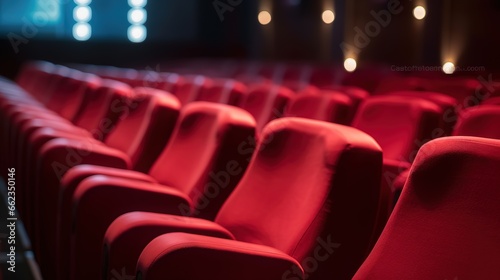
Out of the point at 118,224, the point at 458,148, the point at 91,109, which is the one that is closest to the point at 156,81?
the point at 91,109

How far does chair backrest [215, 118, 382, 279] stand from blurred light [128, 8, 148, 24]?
5.53 meters

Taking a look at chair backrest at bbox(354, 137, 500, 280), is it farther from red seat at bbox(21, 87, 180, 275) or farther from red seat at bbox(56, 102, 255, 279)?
red seat at bbox(21, 87, 180, 275)

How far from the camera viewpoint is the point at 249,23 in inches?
264

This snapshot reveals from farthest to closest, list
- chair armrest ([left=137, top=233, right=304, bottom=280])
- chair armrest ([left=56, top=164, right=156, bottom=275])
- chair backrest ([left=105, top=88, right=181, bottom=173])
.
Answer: chair backrest ([left=105, top=88, right=181, bottom=173]), chair armrest ([left=56, top=164, right=156, bottom=275]), chair armrest ([left=137, top=233, right=304, bottom=280])

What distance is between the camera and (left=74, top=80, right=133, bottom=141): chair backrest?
2160mm

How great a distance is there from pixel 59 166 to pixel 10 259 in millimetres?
226

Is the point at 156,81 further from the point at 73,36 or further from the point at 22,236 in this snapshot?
the point at 73,36

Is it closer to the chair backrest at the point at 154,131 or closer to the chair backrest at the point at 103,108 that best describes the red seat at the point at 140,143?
the chair backrest at the point at 154,131

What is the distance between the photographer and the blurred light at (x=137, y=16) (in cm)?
639

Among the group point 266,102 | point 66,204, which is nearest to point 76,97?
point 266,102

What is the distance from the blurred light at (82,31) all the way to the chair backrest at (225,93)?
383 centimetres

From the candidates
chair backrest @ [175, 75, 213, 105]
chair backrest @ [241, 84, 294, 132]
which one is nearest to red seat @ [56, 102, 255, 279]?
chair backrest @ [241, 84, 294, 132]

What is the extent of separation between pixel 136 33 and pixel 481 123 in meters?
5.44

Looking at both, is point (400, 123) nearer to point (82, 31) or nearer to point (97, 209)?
point (97, 209)
